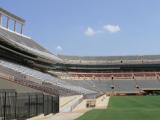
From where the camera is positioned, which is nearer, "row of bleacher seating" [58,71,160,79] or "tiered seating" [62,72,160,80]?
"tiered seating" [62,72,160,80]

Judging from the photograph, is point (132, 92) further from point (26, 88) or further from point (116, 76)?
point (26, 88)

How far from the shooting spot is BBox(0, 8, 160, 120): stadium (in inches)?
1599

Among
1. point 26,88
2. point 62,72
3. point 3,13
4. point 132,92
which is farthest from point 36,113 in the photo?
point 62,72

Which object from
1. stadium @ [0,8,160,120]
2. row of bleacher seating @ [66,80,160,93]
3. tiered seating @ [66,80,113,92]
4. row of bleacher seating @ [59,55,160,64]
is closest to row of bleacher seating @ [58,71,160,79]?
stadium @ [0,8,160,120]

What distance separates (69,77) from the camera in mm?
109188

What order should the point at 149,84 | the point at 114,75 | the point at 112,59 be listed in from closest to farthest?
the point at 149,84 < the point at 114,75 < the point at 112,59

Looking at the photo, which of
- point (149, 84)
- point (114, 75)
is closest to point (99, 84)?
point (114, 75)

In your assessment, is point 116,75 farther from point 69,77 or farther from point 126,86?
point 69,77

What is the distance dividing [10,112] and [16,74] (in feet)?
75.7

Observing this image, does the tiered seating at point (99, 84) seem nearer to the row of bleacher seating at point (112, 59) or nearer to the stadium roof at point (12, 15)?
the row of bleacher seating at point (112, 59)

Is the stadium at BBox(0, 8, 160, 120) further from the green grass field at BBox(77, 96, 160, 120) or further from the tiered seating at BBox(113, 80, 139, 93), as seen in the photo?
the green grass field at BBox(77, 96, 160, 120)

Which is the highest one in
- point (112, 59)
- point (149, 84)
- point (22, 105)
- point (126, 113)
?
point (112, 59)

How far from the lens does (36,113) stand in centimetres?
2939

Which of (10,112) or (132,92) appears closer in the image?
(10,112)
